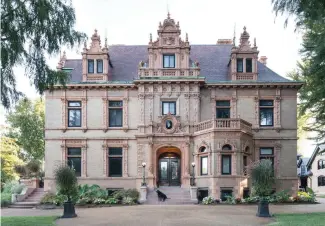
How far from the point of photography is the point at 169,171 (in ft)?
107

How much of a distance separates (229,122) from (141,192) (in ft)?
26.1

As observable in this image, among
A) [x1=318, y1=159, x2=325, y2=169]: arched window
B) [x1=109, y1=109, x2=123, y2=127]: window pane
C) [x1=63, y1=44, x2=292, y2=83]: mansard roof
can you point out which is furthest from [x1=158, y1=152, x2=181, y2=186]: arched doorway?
[x1=318, y1=159, x2=325, y2=169]: arched window

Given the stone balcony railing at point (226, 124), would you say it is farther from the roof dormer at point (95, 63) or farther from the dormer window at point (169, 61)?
the roof dormer at point (95, 63)

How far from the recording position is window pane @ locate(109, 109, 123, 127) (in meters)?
32.3

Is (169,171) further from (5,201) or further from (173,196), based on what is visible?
(5,201)

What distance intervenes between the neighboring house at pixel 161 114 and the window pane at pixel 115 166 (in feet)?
0.26

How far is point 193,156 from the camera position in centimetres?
3084

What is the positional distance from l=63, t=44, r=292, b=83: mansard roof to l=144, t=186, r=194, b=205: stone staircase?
882 cm

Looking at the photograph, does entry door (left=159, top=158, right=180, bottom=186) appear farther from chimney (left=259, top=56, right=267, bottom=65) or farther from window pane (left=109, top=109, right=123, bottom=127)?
chimney (left=259, top=56, right=267, bottom=65)

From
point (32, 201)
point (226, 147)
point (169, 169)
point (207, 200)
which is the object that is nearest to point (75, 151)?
point (32, 201)

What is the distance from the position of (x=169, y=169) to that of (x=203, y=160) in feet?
11.7

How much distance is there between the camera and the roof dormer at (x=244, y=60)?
106ft

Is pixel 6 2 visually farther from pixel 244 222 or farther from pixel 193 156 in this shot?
pixel 193 156

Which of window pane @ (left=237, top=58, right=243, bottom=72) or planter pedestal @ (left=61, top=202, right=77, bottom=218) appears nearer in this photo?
planter pedestal @ (left=61, top=202, right=77, bottom=218)
